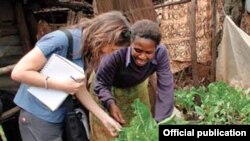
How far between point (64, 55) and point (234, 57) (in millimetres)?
3322

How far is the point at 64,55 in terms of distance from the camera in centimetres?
292

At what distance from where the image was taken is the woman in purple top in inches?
119

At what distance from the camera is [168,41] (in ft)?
18.6

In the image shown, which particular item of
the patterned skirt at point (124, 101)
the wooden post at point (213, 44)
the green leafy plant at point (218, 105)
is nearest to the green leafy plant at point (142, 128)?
the green leafy plant at point (218, 105)

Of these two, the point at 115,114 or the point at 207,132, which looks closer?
the point at 207,132

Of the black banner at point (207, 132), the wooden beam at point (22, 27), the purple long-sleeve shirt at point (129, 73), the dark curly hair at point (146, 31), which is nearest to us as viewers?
the black banner at point (207, 132)

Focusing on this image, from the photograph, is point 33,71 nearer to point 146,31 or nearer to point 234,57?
point 146,31

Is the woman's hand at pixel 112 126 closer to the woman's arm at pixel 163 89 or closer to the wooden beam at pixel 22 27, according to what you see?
the woman's arm at pixel 163 89

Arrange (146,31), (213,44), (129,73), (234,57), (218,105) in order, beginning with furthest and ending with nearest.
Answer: (234,57) → (213,44) → (129,73) → (146,31) → (218,105)

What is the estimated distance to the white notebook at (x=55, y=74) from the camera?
286 cm

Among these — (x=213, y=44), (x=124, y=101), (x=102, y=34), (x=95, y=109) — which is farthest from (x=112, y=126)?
(x=213, y=44)

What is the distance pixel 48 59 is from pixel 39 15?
341 centimetres

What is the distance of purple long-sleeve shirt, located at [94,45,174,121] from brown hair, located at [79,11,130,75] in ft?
1.10

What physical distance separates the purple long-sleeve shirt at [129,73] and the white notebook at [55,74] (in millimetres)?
347
